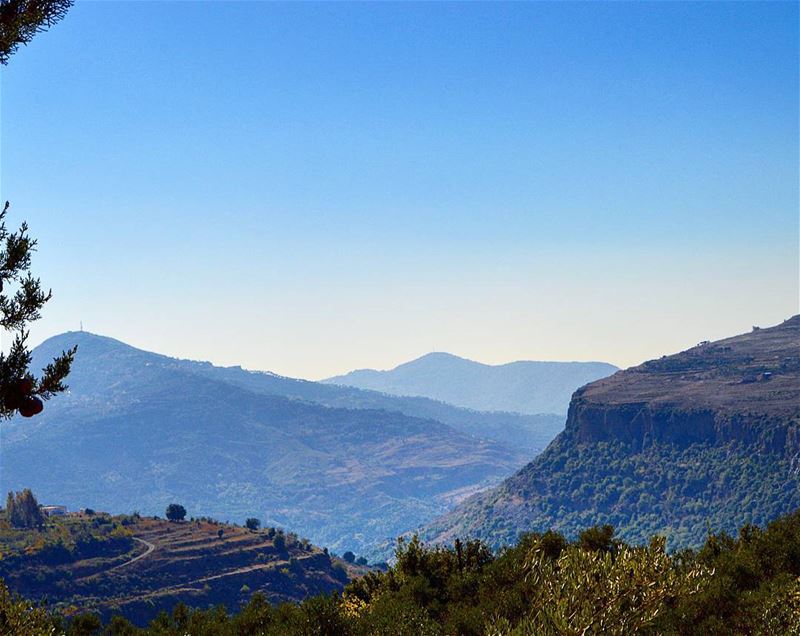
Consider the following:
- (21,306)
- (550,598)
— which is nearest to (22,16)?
(21,306)

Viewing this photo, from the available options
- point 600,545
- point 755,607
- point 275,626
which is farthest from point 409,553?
point 755,607

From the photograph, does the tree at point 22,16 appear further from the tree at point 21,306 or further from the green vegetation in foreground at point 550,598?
the green vegetation in foreground at point 550,598

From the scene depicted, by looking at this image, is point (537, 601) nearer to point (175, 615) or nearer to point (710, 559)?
point (710, 559)

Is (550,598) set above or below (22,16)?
below

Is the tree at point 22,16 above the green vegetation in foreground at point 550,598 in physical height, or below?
above

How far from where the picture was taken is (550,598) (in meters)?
17.8

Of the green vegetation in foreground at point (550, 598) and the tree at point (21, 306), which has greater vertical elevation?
the tree at point (21, 306)

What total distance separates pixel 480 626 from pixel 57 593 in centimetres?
Answer: 17220

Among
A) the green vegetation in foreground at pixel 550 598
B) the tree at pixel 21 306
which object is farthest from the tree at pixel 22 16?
the green vegetation in foreground at pixel 550 598

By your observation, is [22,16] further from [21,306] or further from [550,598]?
[550,598]

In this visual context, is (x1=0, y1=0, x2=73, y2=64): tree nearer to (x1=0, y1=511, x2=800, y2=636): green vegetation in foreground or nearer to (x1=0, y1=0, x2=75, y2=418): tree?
(x1=0, y1=0, x2=75, y2=418): tree

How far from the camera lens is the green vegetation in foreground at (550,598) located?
1812 centimetres

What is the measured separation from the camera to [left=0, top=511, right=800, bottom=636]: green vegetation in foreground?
18125 millimetres

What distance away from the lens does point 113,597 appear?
19675 centimetres
